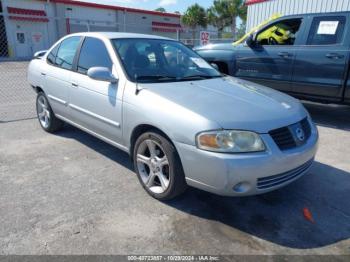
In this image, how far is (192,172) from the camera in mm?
2824

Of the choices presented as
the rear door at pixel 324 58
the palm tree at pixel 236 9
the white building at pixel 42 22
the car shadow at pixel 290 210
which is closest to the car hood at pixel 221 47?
the rear door at pixel 324 58

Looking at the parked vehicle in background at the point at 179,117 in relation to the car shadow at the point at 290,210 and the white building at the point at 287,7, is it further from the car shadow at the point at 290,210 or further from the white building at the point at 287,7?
the white building at the point at 287,7

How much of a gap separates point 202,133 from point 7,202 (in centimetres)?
208

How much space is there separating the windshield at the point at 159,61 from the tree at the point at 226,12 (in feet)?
149

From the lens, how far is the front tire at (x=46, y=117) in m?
5.20

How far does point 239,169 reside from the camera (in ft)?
8.66

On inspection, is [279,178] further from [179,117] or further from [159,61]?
[159,61]

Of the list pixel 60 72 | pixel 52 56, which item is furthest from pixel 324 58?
pixel 52 56

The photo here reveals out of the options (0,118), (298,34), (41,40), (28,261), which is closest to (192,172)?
(28,261)

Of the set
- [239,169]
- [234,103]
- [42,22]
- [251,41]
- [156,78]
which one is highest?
[42,22]

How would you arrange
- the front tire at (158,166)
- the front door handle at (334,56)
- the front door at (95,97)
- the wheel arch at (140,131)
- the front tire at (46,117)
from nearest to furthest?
the front tire at (158,166) → the wheel arch at (140,131) → the front door at (95,97) → the front tire at (46,117) → the front door handle at (334,56)

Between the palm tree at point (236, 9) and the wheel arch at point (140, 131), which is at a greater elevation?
the palm tree at point (236, 9)

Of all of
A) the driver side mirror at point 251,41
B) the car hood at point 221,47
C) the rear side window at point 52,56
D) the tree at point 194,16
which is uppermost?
the tree at point 194,16

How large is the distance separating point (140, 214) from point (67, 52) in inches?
110
